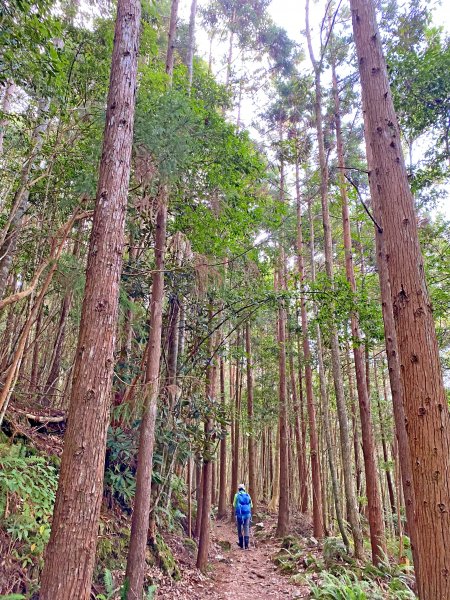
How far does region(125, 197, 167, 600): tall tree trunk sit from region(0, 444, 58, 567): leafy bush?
1.07 metres

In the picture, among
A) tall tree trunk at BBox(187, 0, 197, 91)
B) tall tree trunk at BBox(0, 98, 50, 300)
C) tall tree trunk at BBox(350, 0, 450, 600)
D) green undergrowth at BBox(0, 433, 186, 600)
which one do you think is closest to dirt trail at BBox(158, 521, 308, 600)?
green undergrowth at BBox(0, 433, 186, 600)

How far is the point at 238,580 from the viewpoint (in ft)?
24.7

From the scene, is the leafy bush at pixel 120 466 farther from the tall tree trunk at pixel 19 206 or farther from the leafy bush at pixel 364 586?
the leafy bush at pixel 364 586

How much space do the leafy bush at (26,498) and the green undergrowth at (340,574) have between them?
408 cm

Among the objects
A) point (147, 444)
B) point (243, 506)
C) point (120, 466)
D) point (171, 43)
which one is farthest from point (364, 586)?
point (171, 43)

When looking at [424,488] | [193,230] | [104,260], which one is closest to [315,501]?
[193,230]

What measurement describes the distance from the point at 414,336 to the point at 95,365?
2406mm

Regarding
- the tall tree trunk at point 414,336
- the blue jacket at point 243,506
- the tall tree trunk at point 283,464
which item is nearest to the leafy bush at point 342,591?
the tall tree trunk at point 414,336

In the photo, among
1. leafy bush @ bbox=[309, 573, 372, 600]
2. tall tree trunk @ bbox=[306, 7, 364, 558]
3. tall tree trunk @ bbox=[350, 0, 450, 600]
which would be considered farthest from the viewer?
tall tree trunk @ bbox=[306, 7, 364, 558]

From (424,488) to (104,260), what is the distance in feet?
9.65

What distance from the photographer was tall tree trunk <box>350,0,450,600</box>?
91.9 inches

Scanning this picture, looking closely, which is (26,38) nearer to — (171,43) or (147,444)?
(171,43)

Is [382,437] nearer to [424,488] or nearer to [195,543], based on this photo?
[195,543]

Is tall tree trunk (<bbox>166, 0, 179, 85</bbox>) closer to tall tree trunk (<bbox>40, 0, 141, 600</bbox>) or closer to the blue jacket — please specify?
tall tree trunk (<bbox>40, 0, 141, 600</bbox>)
